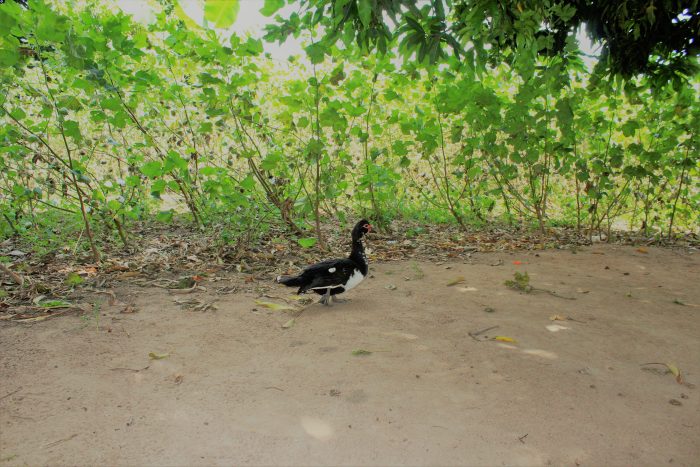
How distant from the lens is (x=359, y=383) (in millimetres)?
2680

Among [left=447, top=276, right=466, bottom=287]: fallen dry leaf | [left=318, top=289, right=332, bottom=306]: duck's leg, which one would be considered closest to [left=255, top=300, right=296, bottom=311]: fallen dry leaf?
[left=318, top=289, right=332, bottom=306]: duck's leg

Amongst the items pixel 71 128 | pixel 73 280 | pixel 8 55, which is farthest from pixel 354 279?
pixel 8 55

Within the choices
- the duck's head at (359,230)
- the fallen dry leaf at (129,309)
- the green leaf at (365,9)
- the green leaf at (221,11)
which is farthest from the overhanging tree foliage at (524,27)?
the fallen dry leaf at (129,309)

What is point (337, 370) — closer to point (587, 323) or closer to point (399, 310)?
point (399, 310)

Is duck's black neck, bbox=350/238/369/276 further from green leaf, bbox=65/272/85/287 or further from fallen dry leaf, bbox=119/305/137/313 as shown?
green leaf, bbox=65/272/85/287

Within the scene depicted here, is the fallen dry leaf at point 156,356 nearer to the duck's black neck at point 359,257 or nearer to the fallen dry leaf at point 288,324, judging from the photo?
the fallen dry leaf at point 288,324

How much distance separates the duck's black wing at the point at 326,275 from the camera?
3.95 meters

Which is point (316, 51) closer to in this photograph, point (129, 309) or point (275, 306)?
point (275, 306)

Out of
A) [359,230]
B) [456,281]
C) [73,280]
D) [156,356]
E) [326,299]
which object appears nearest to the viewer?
[156,356]

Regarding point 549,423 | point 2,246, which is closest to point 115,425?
point 549,423

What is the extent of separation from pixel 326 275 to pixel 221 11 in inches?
113

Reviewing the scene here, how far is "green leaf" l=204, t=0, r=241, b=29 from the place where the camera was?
1.21m

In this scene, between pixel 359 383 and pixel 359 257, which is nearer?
pixel 359 383

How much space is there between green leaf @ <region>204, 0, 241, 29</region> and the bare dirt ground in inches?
68.8
